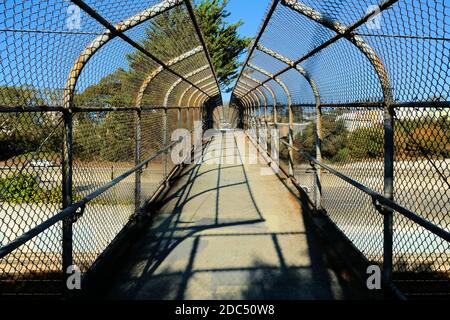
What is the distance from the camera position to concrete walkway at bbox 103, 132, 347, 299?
3281 millimetres

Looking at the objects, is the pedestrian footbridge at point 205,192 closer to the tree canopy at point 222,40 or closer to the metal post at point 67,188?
the metal post at point 67,188

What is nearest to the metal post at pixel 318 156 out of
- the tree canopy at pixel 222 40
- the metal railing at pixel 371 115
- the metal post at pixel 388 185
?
the metal railing at pixel 371 115

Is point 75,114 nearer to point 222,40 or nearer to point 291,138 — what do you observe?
point 291,138

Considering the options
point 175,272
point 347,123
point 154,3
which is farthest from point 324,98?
point 175,272

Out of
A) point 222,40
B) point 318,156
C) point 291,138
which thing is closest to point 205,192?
point 291,138

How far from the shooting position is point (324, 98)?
5242 millimetres

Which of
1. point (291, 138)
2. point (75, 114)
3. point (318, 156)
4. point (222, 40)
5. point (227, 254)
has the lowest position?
point (227, 254)

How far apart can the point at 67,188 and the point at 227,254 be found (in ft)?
5.80

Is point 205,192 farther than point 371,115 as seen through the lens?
Yes

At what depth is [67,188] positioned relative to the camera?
9.50 feet

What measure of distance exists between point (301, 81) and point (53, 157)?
14.1ft

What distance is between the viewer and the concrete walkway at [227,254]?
3281mm
